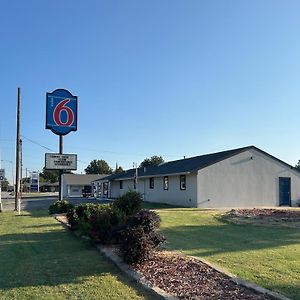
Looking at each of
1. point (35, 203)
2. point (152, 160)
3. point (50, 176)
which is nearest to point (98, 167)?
point (50, 176)

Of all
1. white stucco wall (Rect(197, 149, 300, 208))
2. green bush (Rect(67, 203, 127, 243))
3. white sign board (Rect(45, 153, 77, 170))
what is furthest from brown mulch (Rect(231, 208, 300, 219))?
green bush (Rect(67, 203, 127, 243))

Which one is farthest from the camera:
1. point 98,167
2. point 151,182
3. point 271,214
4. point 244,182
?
point 98,167

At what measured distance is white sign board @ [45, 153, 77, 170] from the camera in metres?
20.7

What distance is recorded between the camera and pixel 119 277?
7324 mm

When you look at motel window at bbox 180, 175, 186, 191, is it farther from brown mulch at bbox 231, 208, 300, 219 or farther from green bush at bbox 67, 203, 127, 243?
green bush at bbox 67, 203, 127, 243

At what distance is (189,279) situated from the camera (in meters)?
6.93

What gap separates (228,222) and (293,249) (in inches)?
296

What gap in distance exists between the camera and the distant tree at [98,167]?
13575 cm

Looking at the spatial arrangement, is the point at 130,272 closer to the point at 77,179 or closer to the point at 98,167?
the point at 77,179

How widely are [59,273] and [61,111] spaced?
45.6ft

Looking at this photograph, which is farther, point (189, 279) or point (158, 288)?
point (189, 279)

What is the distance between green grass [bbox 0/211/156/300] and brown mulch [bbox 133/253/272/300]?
454 mm

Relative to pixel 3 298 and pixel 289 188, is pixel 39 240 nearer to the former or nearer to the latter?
pixel 3 298

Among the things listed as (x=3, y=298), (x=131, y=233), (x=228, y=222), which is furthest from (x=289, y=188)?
(x=3, y=298)
